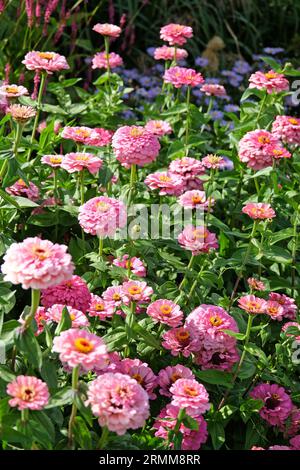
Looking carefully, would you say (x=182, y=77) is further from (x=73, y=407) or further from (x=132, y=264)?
(x=73, y=407)

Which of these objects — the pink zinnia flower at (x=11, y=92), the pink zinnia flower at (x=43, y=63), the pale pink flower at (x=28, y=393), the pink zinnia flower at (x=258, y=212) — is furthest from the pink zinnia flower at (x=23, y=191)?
the pale pink flower at (x=28, y=393)

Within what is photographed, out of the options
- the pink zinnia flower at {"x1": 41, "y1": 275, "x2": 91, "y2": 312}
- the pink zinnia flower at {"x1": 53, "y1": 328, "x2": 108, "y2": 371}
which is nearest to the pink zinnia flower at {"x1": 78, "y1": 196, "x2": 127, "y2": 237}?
the pink zinnia flower at {"x1": 41, "y1": 275, "x2": 91, "y2": 312}

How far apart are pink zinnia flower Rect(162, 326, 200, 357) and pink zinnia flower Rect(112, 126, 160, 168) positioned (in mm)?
476

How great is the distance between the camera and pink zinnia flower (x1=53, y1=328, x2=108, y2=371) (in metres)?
1.37

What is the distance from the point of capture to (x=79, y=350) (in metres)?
1.38

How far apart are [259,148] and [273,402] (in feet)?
2.54

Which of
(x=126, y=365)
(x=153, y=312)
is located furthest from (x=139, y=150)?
(x=126, y=365)

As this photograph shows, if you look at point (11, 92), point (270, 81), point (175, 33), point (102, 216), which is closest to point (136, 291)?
point (102, 216)

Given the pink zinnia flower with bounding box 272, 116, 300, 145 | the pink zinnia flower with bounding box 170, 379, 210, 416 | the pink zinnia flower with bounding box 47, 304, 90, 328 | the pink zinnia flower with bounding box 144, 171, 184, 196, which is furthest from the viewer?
the pink zinnia flower with bounding box 272, 116, 300, 145

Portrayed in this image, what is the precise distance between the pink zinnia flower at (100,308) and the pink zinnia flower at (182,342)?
149 millimetres

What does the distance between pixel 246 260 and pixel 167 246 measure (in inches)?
10.2

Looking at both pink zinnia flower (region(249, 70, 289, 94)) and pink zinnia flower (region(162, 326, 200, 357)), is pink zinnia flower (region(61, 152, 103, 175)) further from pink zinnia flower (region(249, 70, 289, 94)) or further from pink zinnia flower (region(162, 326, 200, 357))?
pink zinnia flower (region(249, 70, 289, 94))

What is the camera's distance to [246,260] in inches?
82.6

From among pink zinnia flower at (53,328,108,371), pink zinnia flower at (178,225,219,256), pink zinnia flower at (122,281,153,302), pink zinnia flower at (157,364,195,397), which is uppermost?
pink zinnia flower at (53,328,108,371)
